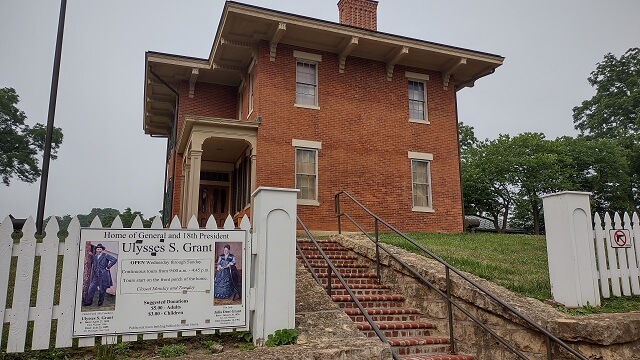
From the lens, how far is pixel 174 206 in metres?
16.8

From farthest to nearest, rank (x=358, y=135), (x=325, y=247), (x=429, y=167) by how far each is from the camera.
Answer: (x=429, y=167) → (x=358, y=135) → (x=325, y=247)

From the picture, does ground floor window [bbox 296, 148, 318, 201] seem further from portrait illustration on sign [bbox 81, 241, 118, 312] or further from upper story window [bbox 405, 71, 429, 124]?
portrait illustration on sign [bbox 81, 241, 118, 312]

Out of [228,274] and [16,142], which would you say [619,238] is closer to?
[228,274]

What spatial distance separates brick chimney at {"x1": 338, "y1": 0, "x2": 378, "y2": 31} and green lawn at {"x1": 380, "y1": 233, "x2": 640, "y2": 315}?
8988 mm

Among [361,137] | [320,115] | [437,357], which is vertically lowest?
[437,357]

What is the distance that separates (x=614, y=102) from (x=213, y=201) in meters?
38.6

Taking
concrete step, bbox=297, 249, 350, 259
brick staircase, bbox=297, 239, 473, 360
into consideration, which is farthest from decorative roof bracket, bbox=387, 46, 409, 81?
brick staircase, bbox=297, 239, 473, 360

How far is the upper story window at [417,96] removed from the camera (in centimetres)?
1605

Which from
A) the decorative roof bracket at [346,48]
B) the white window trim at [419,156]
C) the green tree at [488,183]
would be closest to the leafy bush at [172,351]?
the decorative roof bracket at [346,48]

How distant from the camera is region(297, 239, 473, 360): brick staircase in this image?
6.18m

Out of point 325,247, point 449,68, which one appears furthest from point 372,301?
point 449,68

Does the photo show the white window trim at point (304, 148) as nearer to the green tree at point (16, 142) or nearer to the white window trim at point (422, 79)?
the white window trim at point (422, 79)

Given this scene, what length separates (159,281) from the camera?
452 centimetres

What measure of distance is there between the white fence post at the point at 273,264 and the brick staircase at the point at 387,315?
193 centimetres
